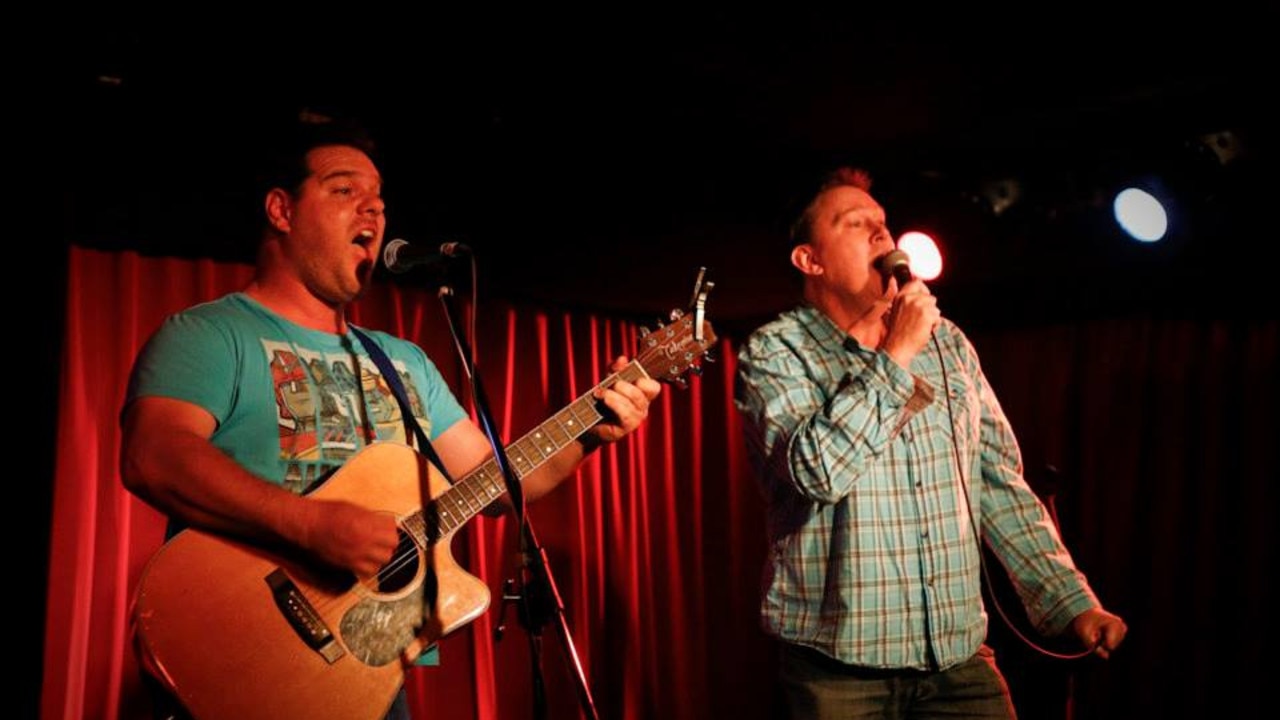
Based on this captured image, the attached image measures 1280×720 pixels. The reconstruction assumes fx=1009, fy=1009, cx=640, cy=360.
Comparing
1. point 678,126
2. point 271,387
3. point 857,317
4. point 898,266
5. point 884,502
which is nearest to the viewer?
point 271,387

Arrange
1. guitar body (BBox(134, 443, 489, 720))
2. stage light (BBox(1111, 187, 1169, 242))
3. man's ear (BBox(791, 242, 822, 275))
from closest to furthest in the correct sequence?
guitar body (BBox(134, 443, 489, 720)) → man's ear (BBox(791, 242, 822, 275)) → stage light (BBox(1111, 187, 1169, 242))

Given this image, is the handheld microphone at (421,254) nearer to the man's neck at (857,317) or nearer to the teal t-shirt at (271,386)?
the teal t-shirt at (271,386)

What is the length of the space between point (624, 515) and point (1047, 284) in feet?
9.60

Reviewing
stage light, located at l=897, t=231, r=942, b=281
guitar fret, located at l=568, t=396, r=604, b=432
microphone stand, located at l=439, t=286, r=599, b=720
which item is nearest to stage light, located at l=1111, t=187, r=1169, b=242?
stage light, located at l=897, t=231, r=942, b=281

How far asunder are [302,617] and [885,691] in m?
1.47

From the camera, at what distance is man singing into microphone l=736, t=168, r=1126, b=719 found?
A: 261cm

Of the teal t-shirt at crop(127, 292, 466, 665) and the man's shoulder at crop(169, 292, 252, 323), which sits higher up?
the man's shoulder at crop(169, 292, 252, 323)

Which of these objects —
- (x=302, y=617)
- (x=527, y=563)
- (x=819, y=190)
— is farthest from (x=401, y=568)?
(x=819, y=190)

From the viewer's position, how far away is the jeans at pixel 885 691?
2.60m

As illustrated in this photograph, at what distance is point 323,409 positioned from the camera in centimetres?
244

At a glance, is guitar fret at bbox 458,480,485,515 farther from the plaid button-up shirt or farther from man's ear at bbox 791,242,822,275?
man's ear at bbox 791,242,822,275

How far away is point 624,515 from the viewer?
20.2 ft

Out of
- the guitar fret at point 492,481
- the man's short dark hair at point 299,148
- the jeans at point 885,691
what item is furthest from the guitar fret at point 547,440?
the man's short dark hair at point 299,148

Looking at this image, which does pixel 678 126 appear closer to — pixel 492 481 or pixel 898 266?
pixel 898 266
